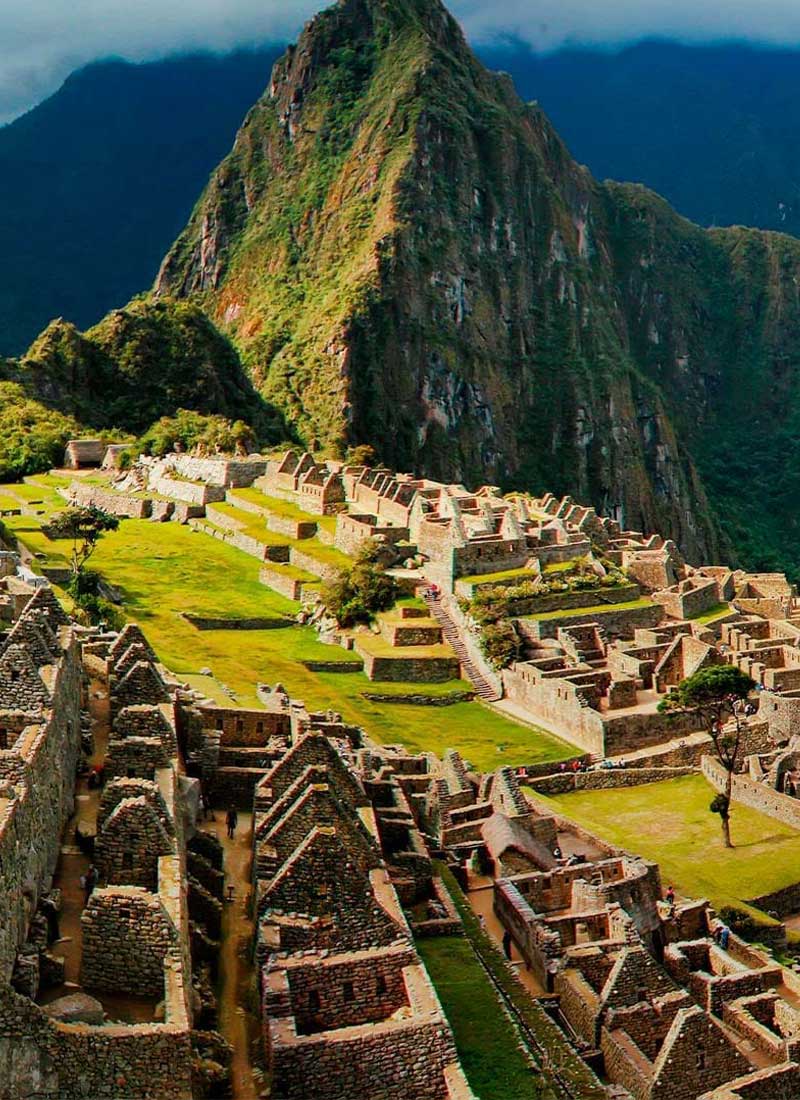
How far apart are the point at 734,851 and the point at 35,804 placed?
923 inches

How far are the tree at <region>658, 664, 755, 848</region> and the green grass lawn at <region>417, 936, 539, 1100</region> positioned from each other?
67.4 ft

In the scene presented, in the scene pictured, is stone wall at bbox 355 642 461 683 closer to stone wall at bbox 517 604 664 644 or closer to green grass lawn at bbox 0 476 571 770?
green grass lawn at bbox 0 476 571 770

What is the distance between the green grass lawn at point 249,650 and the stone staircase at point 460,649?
745 mm

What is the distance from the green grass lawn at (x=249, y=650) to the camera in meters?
39.3

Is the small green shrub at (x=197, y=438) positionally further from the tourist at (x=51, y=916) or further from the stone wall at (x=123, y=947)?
the stone wall at (x=123, y=947)

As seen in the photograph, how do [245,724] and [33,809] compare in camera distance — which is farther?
[245,724]

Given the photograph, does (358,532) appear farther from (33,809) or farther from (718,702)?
(33,809)

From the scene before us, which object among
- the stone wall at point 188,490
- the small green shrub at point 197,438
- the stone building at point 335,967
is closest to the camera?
the stone building at point 335,967

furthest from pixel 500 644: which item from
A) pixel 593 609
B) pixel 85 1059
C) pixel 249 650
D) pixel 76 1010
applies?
pixel 85 1059

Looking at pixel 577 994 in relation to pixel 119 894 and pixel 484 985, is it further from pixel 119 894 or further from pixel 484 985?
pixel 119 894

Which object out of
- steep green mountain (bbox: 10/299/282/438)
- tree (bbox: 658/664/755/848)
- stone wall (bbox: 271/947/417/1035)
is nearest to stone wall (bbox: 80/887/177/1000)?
stone wall (bbox: 271/947/417/1035)

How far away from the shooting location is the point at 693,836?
33938 millimetres

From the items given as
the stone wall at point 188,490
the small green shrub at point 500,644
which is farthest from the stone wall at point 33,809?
the stone wall at point 188,490

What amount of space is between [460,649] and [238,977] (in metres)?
34.5
